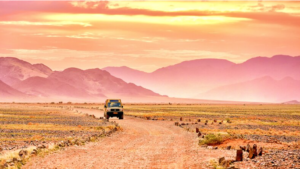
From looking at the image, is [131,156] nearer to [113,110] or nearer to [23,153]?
[23,153]

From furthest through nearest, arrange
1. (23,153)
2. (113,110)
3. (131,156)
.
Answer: (113,110)
(131,156)
(23,153)

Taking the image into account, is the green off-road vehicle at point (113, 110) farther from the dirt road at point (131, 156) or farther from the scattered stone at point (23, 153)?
the scattered stone at point (23, 153)

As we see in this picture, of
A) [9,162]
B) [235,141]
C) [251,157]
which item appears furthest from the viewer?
[235,141]

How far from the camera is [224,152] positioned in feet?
82.5

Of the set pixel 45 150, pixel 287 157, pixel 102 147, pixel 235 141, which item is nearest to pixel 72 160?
pixel 45 150

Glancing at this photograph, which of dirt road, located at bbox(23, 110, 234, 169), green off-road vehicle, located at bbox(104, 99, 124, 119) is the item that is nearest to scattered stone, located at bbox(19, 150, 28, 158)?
dirt road, located at bbox(23, 110, 234, 169)

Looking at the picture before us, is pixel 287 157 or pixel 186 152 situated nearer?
pixel 287 157

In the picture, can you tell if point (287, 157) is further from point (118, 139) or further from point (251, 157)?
point (118, 139)

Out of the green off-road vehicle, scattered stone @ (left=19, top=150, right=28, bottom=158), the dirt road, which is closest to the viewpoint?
the dirt road

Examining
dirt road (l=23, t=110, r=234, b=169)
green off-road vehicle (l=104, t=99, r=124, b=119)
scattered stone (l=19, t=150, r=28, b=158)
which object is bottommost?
dirt road (l=23, t=110, r=234, b=169)

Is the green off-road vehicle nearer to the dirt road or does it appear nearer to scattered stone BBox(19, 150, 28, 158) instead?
the dirt road

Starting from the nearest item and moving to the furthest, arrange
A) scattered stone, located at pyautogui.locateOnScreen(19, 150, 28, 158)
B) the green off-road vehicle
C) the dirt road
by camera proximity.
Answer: the dirt road < scattered stone, located at pyautogui.locateOnScreen(19, 150, 28, 158) < the green off-road vehicle

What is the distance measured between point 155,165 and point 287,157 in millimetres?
5911

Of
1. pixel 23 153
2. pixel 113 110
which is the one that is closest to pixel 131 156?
pixel 23 153
